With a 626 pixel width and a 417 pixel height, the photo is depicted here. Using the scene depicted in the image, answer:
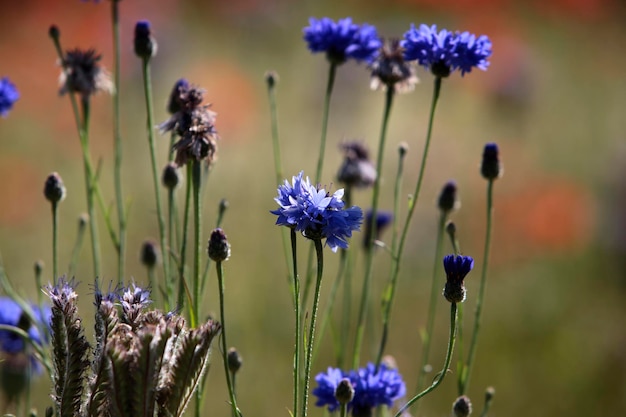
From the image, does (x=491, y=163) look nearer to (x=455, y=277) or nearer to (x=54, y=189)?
(x=455, y=277)

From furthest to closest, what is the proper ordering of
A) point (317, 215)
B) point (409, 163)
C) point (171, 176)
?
point (409, 163)
point (171, 176)
point (317, 215)

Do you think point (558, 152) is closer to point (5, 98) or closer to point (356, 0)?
point (356, 0)

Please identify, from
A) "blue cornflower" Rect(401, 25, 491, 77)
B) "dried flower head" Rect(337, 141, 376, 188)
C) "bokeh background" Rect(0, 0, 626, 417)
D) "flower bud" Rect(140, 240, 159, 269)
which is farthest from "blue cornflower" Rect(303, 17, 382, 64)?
"bokeh background" Rect(0, 0, 626, 417)

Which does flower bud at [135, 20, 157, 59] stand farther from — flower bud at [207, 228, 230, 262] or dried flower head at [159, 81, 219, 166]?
flower bud at [207, 228, 230, 262]

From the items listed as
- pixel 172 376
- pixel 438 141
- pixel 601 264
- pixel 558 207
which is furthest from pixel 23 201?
pixel 172 376

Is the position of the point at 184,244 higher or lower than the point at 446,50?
lower

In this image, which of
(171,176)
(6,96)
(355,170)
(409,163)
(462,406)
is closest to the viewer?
(462,406)

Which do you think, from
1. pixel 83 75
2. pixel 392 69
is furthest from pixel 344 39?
pixel 83 75
